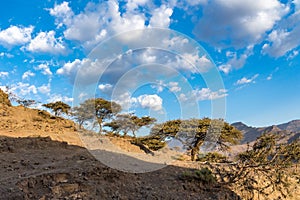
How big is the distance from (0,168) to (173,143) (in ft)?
44.5

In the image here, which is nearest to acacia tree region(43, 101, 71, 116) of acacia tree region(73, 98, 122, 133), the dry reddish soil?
acacia tree region(73, 98, 122, 133)

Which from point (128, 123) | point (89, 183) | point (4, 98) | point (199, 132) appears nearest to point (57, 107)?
point (4, 98)

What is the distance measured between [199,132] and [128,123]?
259 inches

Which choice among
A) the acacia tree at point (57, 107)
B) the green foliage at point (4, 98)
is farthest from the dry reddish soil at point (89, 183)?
the acacia tree at point (57, 107)

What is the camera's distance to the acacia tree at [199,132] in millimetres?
18812

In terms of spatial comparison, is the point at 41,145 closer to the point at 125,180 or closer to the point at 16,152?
the point at 16,152

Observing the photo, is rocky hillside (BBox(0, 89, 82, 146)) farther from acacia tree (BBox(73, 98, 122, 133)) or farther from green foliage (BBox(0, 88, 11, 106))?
acacia tree (BBox(73, 98, 122, 133))

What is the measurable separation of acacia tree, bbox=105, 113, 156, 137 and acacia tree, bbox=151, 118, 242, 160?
1.77 meters

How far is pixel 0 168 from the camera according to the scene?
8000 millimetres

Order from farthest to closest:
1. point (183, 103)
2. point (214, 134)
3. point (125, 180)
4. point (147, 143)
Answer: point (147, 143) → point (214, 134) → point (183, 103) → point (125, 180)

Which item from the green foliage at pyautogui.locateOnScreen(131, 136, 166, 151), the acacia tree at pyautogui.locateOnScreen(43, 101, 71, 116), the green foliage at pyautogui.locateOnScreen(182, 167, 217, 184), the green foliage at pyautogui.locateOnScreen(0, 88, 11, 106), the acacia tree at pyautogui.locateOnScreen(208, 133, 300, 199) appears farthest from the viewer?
the acacia tree at pyautogui.locateOnScreen(43, 101, 71, 116)

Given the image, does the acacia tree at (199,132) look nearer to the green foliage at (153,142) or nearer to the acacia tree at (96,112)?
the green foliage at (153,142)

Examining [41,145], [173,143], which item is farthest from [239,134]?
[41,145]

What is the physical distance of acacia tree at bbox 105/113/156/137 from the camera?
22.3 meters
